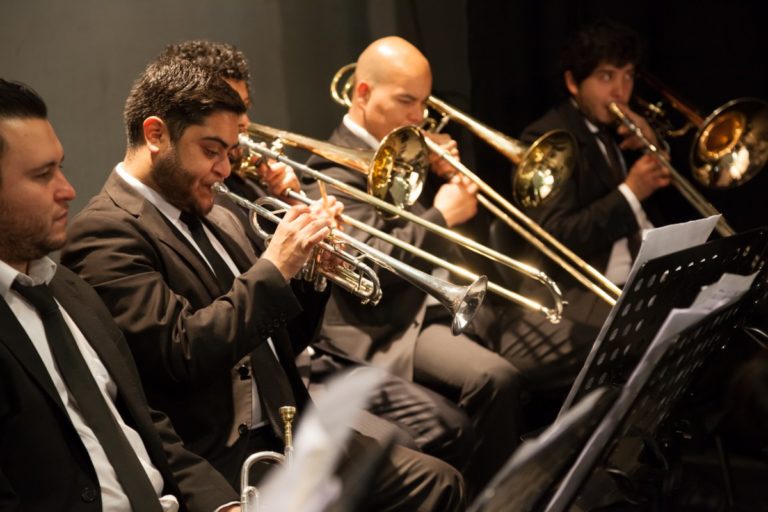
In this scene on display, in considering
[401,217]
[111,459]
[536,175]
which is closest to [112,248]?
[111,459]

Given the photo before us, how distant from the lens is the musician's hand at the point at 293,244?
2549mm

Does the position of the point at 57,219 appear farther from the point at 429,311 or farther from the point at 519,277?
the point at 519,277

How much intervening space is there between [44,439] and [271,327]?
0.69 m

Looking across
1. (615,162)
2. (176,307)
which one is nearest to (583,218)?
(615,162)

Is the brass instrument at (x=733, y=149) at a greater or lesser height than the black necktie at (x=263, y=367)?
greater

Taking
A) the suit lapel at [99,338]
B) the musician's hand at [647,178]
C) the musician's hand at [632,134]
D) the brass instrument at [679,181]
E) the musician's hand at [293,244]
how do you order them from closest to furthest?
the suit lapel at [99,338], the musician's hand at [293,244], the brass instrument at [679,181], the musician's hand at [647,178], the musician's hand at [632,134]

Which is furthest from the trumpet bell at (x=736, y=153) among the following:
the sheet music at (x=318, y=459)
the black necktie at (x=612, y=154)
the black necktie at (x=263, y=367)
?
the sheet music at (x=318, y=459)

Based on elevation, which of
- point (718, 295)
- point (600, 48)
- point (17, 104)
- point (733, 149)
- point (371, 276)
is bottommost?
point (371, 276)

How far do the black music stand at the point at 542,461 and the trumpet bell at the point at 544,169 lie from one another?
83.6 inches

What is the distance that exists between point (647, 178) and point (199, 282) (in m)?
2.19

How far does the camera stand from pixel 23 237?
2061 mm

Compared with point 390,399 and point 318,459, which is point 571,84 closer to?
point 390,399

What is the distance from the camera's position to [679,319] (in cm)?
168

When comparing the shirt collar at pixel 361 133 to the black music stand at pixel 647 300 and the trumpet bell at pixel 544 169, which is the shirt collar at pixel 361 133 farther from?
the black music stand at pixel 647 300
